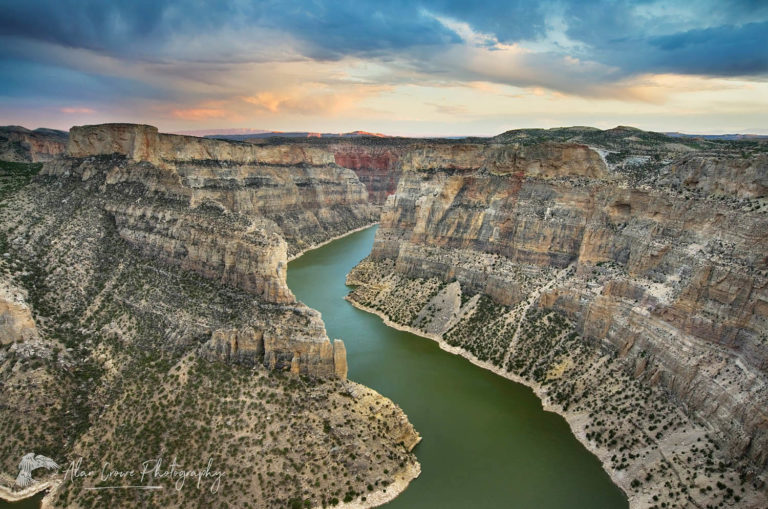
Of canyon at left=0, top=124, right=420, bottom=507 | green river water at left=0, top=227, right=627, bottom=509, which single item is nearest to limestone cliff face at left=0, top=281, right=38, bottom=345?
canyon at left=0, top=124, right=420, bottom=507

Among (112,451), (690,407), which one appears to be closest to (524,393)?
(690,407)

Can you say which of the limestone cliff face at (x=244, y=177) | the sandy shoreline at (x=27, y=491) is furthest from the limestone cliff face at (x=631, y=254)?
the sandy shoreline at (x=27, y=491)

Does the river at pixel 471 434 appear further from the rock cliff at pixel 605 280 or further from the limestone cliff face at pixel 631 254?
the limestone cliff face at pixel 631 254

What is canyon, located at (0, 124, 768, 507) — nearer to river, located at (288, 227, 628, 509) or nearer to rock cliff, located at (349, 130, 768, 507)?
rock cliff, located at (349, 130, 768, 507)

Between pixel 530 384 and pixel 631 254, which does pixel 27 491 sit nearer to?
pixel 530 384

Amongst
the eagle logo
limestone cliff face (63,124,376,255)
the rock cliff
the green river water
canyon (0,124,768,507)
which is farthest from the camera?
limestone cliff face (63,124,376,255)
